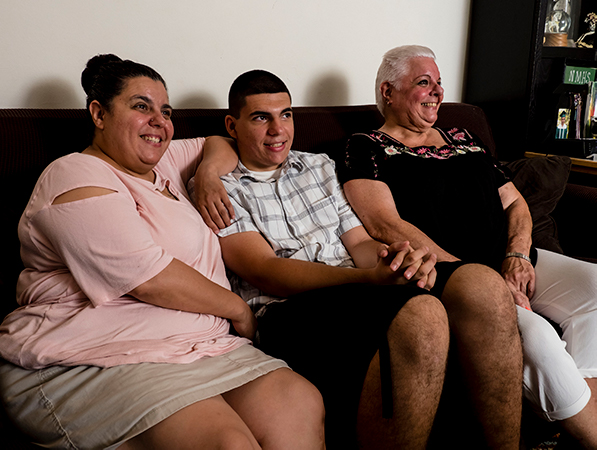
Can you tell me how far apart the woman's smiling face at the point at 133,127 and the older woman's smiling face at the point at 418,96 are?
1002 millimetres

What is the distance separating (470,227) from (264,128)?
32.7 inches

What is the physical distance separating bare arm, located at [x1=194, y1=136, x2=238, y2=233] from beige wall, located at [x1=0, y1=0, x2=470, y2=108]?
0.53 metres

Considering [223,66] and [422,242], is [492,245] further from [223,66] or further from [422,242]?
[223,66]

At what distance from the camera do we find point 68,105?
1695 millimetres

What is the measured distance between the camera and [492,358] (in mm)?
1221

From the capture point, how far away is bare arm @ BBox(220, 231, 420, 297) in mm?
1342

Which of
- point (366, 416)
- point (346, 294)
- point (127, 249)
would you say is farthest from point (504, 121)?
point (127, 249)

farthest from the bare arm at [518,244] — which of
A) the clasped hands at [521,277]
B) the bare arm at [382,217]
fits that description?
the bare arm at [382,217]

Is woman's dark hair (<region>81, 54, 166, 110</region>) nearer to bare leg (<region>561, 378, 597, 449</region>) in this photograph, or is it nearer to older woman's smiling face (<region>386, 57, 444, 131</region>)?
older woman's smiling face (<region>386, 57, 444, 131</region>)

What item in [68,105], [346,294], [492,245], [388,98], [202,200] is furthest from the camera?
[388,98]

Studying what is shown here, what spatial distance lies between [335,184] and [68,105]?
0.95 metres

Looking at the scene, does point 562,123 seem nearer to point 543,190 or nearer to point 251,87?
point 543,190

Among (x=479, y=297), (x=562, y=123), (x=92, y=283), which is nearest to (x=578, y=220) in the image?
(x=562, y=123)

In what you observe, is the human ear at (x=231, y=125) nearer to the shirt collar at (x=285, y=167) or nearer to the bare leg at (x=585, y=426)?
the shirt collar at (x=285, y=167)
